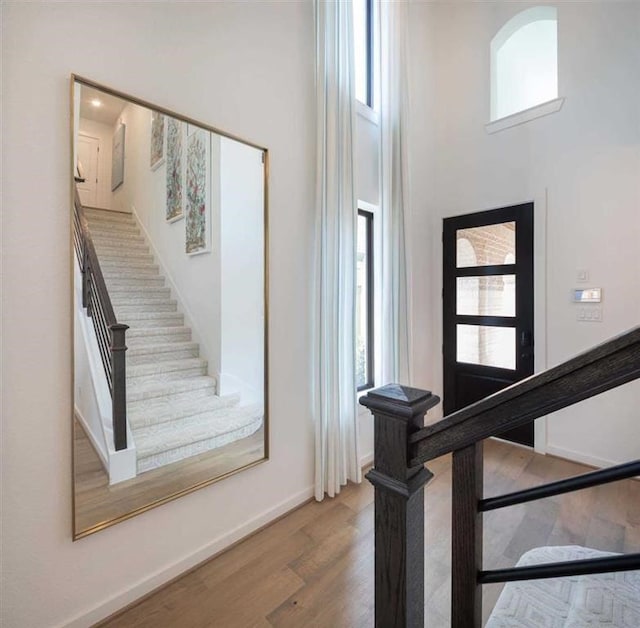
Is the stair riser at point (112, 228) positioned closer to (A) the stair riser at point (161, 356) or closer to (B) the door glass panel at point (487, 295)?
(A) the stair riser at point (161, 356)

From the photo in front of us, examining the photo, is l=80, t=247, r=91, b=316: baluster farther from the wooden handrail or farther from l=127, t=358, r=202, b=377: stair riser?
the wooden handrail

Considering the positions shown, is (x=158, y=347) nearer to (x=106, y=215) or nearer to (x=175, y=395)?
(x=175, y=395)

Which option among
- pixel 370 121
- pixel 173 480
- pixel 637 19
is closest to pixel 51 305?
pixel 173 480

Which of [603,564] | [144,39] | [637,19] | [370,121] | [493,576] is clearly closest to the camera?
[603,564]

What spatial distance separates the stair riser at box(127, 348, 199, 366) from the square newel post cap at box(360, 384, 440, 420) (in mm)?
1247

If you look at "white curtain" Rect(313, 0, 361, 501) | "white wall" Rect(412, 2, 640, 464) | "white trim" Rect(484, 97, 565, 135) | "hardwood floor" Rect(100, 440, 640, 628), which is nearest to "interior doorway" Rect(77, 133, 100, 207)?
"white curtain" Rect(313, 0, 361, 501)

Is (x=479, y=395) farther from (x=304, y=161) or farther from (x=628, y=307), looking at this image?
(x=304, y=161)

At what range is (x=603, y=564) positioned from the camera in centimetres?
60

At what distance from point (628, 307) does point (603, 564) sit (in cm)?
292

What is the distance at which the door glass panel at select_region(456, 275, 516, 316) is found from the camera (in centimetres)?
336

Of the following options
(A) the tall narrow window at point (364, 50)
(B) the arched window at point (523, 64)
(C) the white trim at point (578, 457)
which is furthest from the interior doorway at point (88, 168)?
(C) the white trim at point (578, 457)

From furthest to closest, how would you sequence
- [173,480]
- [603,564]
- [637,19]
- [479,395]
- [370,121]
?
[479,395], [370,121], [637,19], [173,480], [603,564]

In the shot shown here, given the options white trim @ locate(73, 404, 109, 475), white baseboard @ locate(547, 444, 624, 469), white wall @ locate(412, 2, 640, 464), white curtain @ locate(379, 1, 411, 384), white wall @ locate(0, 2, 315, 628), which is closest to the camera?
white wall @ locate(0, 2, 315, 628)

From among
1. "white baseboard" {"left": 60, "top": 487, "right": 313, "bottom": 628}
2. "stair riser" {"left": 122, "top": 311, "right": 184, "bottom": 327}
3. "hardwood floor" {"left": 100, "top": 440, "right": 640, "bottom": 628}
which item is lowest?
"hardwood floor" {"left": 100, "top": 440, "right": 640, "bottom": 628}
